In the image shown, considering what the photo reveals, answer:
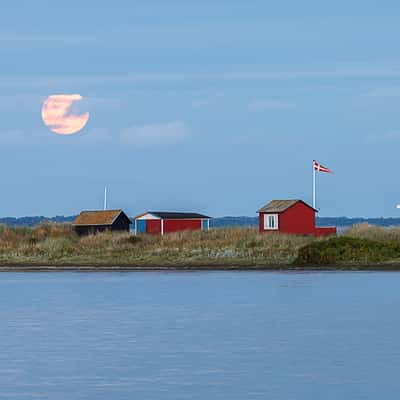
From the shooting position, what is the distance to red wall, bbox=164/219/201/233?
297ft

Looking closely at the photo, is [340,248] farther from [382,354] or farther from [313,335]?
[382,354]

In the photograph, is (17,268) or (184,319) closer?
(184,319)

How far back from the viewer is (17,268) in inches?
2662

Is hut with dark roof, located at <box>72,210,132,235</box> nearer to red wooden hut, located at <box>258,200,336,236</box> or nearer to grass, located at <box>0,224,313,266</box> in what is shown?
grass, located at <box>0,224,313,266</box>

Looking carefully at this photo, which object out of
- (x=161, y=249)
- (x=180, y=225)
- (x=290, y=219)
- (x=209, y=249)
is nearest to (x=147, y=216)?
(x=180, y=225)

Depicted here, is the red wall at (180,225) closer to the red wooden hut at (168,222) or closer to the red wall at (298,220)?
the red wooden hut at (168,222)

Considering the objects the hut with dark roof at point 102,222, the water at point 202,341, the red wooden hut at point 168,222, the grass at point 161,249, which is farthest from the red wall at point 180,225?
the water at point 202,341

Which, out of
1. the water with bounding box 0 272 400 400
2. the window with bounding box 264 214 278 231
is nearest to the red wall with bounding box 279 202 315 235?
the window with bounding box 264 214 278 231

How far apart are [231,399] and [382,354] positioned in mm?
6794

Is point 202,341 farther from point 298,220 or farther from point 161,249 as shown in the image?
point 298,220

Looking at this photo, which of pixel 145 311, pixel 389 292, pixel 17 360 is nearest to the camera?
pixel 17 360

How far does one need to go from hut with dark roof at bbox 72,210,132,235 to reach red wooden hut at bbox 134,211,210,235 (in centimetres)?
180

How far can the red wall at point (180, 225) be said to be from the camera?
90.6 m

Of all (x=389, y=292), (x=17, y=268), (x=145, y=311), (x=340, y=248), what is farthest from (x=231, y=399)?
(x=17, y=268)
